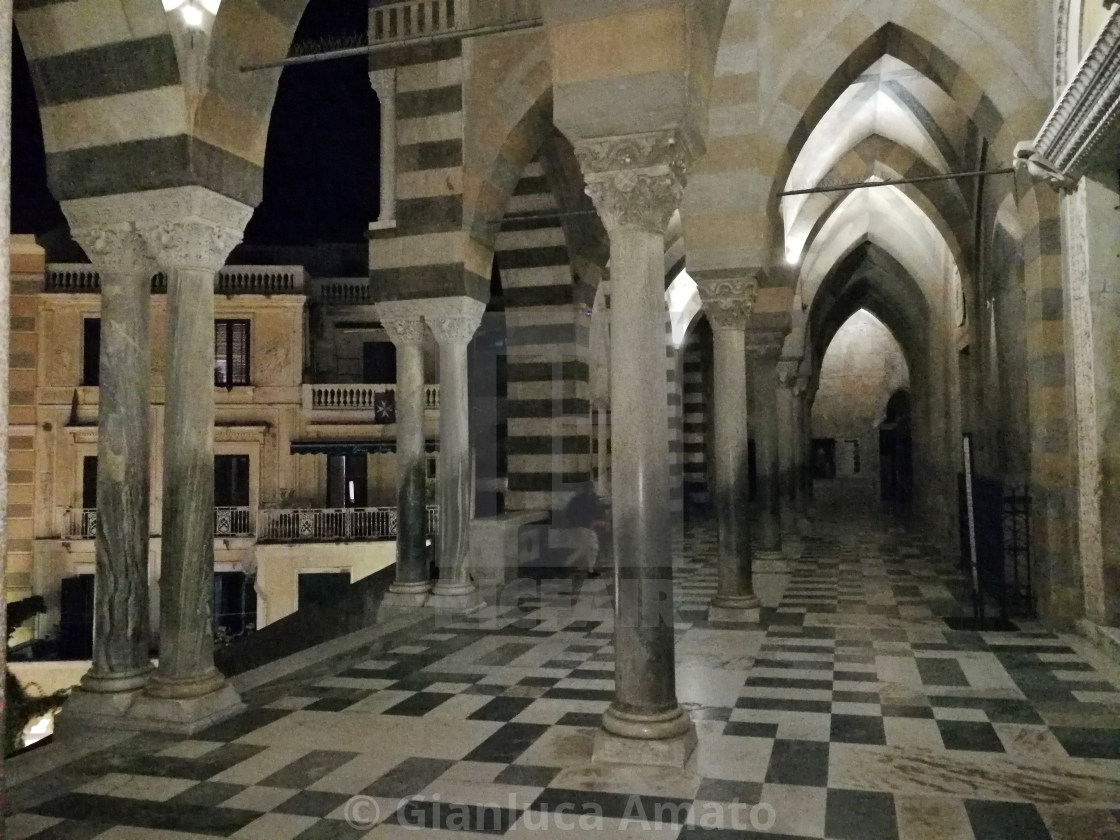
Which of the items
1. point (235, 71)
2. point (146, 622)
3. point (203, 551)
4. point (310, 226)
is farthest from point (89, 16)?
point (310, 226)

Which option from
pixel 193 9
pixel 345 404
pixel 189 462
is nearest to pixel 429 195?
pixel 193 9

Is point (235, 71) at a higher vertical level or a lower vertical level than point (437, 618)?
higher

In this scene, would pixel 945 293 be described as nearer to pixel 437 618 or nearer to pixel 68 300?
pixel 437 618

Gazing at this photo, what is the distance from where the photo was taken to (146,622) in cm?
527

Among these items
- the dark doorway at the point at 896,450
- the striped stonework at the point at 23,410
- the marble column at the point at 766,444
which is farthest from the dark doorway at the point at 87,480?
the dark doorway at the point at 896,450

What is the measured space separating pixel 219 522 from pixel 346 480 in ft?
9.44

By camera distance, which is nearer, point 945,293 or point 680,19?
point 680,19

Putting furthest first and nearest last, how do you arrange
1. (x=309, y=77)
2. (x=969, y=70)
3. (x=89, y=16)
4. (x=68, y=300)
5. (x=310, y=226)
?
1. (x=310, y=226)
2. (x=68, y=300)
3. (x=309, y=77)
4. (x=969, y=70)
5. (x=89, y=16)

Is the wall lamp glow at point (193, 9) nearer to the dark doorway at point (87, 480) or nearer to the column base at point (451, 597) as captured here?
the column base at point (451, 597)

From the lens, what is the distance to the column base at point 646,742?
405 cm

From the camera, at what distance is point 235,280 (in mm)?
19250

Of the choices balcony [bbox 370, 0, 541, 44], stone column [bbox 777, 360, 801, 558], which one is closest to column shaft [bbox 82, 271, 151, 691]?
balcony [bbox 370, 0, 541, 44]

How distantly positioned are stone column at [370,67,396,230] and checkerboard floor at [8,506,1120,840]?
416 cm

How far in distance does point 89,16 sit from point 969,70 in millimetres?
6957
